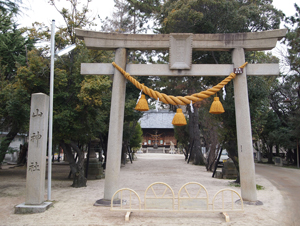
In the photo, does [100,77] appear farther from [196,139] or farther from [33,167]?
[196,139]

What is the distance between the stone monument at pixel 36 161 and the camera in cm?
648

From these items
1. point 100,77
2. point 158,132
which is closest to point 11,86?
point 100,77

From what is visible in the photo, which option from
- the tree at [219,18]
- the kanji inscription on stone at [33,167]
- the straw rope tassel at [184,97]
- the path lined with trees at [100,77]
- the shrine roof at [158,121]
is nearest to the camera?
the kanji inscription on stone at [33,167]

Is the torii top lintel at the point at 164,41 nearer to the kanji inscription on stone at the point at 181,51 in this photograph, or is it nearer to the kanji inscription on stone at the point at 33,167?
the kanji inscription on stone at the point at 181,51

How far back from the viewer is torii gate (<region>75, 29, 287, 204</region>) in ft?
23.3

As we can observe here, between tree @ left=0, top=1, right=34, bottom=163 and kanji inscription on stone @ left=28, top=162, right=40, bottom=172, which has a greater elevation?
tree @ left=0, top=1, right=34, bottom=163

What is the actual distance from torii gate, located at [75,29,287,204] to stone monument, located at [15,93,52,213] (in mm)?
1457

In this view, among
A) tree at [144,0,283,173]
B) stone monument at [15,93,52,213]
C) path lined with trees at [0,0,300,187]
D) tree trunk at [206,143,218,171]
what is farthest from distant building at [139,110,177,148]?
stone monument at [15,93,52,213]

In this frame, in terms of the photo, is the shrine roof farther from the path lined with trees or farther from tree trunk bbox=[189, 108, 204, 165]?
the path lined with trees

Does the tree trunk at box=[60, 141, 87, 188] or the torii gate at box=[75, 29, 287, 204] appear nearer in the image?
the torii gate at box=[75, 29, 287, 204]

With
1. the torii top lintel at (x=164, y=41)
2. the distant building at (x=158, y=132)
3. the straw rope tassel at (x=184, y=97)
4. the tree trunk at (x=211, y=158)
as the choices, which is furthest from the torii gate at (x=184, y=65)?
the distant building at (x=158, y=132)

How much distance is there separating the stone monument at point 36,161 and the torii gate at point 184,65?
1457 millimetres

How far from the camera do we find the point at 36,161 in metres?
6.66

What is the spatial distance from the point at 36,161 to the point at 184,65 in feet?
15.4
